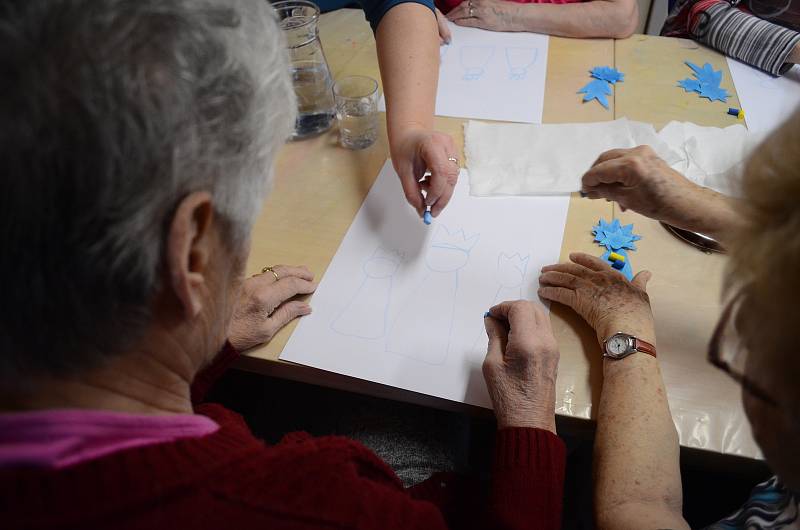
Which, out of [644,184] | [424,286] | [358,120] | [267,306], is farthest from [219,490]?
[358,120]

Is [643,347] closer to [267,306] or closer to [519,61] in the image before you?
[267,306]

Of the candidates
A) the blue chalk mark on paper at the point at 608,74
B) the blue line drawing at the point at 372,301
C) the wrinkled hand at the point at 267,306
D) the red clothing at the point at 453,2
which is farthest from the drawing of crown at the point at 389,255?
the red clothing at the point at 453,2

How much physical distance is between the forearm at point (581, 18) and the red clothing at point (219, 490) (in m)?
1.31

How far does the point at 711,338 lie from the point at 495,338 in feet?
1.07

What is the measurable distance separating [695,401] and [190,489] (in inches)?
25.6

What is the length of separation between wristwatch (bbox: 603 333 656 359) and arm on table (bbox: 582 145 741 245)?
0.76 feet

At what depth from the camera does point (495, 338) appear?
2.69ft

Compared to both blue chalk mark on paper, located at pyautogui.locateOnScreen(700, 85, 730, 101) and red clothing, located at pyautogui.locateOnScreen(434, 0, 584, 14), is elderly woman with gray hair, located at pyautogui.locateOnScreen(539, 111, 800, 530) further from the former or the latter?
red clothing, located at pyautogui.locateOnScreen(434, 0, 584, 14)

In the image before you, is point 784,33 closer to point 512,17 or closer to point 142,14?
point 512,17

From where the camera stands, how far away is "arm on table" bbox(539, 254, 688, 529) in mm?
688

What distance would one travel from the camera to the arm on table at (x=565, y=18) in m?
1.49

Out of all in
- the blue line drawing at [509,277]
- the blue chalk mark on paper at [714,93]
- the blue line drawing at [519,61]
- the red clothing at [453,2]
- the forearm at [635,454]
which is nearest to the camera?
the forearm at [635,454]

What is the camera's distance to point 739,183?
0.48m

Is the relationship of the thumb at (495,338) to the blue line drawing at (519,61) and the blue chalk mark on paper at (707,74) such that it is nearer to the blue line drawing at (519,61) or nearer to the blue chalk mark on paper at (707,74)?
the blue line drawing at (519,61)
